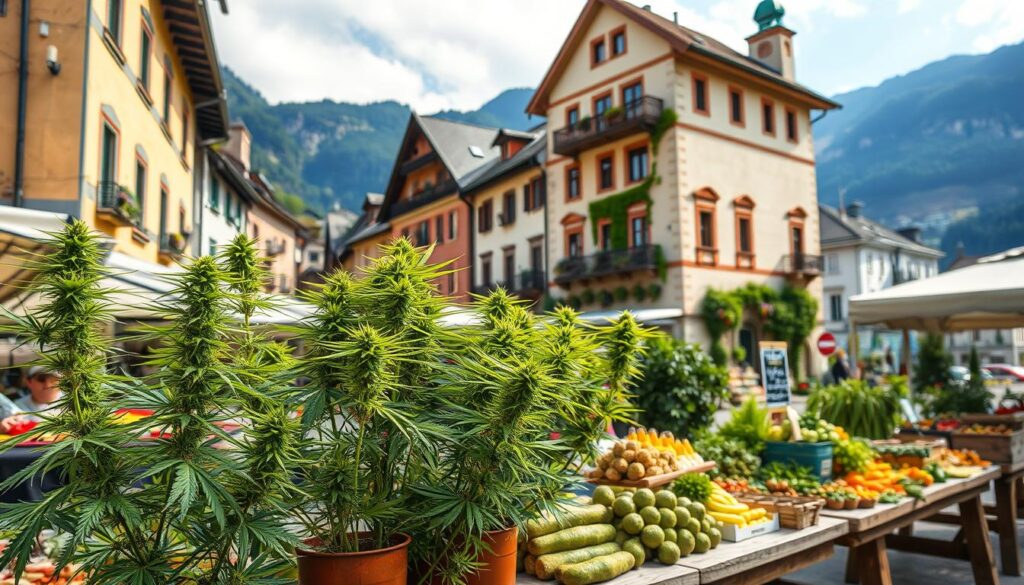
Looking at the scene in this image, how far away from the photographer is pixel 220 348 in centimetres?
166

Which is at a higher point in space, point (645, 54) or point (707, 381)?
point (645, 54)

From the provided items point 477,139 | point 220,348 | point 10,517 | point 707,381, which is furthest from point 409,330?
point 477,139

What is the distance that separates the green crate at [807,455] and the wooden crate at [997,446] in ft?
7.90

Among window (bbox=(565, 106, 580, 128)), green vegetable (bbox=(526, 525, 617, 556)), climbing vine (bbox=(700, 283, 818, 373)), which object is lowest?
green vegetable (bbox=(526, 525, 617, 556))

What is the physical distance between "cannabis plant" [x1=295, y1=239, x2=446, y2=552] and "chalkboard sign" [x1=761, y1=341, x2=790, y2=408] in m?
4.79

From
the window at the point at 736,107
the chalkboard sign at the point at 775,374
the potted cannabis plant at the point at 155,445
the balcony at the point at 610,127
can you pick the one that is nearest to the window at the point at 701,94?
the window at the point at 736,107

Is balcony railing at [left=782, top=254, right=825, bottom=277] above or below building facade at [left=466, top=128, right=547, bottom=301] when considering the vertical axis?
below

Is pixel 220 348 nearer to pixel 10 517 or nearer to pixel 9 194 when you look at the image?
pixel 10 517

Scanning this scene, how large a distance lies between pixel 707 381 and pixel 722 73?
20197mm

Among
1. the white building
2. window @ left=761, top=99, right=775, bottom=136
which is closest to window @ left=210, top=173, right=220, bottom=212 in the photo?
window @ left=761, top=99, right=775, bottom=136

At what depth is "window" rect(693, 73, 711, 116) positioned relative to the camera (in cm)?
2456

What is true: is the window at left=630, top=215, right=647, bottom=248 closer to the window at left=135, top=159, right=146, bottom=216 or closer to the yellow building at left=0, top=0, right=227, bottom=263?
the yellow building at left=0, top=0, right=227, bottom=263

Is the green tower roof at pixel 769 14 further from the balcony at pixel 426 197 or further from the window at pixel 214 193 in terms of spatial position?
the window at pixel 214 193

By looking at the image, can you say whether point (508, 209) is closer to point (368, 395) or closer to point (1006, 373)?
point (368, 395)
